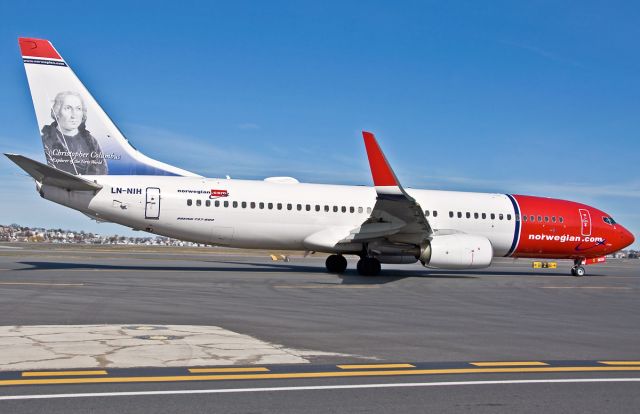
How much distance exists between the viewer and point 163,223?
86.4 ft

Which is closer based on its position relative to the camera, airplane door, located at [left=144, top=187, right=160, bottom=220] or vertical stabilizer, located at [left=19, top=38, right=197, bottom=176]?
vertical stabilizer, located at [left=19, top=38, right=197, bottom=176]

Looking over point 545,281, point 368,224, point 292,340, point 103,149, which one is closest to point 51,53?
point 103,149

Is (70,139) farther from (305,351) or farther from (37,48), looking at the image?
(305,351)

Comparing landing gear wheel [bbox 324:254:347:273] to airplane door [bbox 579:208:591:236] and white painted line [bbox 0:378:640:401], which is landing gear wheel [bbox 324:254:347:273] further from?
white painted line [bbox 0:378:640:401]

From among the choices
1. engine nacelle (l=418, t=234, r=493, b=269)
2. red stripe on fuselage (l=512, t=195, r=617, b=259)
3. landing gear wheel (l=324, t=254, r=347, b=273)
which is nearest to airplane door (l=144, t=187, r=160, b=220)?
landing gear wheel (l=324, t=254, r=347, b=273)

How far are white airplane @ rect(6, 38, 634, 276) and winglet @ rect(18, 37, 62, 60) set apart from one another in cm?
4

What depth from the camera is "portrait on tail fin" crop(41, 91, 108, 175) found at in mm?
25406

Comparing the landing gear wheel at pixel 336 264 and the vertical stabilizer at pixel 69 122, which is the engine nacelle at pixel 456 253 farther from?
the vertical stabilizer at pixel 69 122

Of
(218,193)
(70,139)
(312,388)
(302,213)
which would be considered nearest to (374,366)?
(312,388)

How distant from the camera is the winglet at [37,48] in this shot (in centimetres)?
2469

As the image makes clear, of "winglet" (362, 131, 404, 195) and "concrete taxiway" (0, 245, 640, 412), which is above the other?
"winglet" (362, 131, 404, 195)

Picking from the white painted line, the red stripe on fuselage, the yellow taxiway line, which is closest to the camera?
the white painted line

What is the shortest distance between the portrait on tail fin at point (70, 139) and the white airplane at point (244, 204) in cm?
4

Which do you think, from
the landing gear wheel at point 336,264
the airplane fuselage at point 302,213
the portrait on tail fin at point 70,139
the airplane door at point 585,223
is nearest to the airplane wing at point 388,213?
the airplane fuselage at point 302,213
